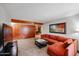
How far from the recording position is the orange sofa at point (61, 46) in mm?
1693

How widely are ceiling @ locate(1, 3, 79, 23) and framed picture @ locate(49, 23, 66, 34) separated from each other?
156 millimetres

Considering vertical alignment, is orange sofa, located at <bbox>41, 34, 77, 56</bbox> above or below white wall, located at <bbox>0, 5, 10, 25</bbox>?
below

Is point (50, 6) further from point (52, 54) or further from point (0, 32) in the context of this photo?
point (0, 32)

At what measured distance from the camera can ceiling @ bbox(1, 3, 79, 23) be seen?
5.59 feet

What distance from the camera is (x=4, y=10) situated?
1703mm

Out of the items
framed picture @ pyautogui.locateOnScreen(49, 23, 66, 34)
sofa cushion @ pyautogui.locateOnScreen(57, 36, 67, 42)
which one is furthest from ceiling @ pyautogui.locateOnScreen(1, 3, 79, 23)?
sofa cushion @ pyautogui.locateOnScreen(57, 36, 67, 42)

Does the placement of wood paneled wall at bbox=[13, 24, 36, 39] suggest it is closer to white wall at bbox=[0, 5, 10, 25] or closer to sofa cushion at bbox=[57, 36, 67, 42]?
white wall at bbox=[0, 5, 10, 25]

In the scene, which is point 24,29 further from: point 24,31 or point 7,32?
point 7,32

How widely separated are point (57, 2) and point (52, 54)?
3.26 ft

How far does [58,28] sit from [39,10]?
20.8 inches

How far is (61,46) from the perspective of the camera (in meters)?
1.73

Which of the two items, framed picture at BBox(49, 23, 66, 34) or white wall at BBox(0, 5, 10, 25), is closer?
white wall at BBox(0, 5, 10, 25)

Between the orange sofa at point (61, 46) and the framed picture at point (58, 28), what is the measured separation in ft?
0.41

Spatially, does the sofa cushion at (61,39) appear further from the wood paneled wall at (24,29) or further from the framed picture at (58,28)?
the wood paneled wall at (24,29)
